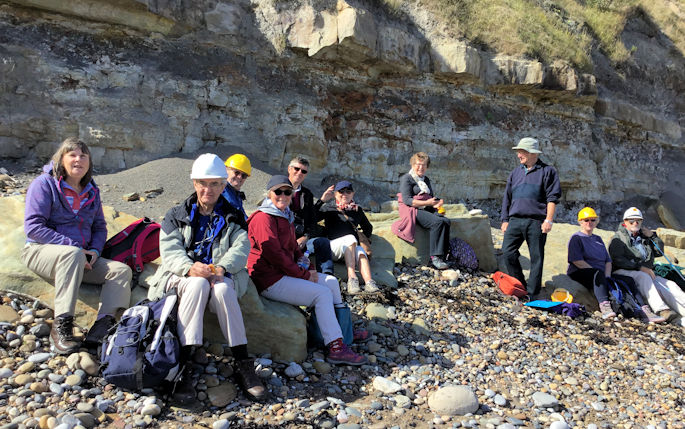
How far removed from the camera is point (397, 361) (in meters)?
4.11

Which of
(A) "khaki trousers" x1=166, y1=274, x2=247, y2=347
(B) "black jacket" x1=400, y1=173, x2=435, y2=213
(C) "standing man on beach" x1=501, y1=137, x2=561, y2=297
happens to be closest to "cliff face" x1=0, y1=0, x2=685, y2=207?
(B) "black jacket" x1=400, y1=173, x2=435, y2=213

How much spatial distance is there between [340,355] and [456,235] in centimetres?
381

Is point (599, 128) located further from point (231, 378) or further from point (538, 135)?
point (231, 378)

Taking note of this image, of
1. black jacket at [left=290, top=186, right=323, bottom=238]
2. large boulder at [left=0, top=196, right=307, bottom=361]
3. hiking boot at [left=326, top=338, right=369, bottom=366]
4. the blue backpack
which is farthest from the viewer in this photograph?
black jacket at [left=290, top=186, right=323, bottom=238]

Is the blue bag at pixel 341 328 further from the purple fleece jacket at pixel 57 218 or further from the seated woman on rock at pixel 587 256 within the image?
the seated woman on rock at pixel 587 256

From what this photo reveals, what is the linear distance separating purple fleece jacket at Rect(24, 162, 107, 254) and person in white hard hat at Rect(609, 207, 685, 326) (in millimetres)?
6459

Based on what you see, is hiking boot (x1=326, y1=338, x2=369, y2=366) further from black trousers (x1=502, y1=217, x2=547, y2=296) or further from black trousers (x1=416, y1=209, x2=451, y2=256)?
black trousers (x1=502, y1=217, x2=547, y2=296)

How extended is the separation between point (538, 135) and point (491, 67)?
274 cm

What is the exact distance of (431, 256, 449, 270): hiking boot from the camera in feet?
21.0

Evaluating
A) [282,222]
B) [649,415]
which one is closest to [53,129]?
[282,222]

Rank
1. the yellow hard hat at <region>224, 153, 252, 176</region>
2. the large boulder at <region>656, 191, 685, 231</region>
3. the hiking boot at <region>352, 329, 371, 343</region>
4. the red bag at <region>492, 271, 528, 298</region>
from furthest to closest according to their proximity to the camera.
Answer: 1. the large boulder at <region>656, 191, 685, 231</region>
2. the red bag at <region>492, 271, 528, 298</region>
3. the yellow hard hat at <region>224, 153, 252, 176</region>
4. the hiking boot at <region>352, 329, 371, 343</region>

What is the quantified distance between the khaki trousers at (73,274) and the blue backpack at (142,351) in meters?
0.52

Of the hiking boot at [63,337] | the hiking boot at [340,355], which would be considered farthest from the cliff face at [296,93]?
the hiking boot at [340,355]

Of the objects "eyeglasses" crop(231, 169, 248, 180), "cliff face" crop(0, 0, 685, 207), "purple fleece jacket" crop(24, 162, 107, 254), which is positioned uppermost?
"cliff face" crop(0, 0, 685, 207)
